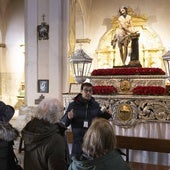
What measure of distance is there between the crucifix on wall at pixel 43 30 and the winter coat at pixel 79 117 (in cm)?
424

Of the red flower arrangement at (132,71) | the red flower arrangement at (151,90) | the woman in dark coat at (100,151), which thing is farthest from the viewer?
the red flower arrangement at (132,71)

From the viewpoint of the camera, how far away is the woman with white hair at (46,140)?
7.27ft

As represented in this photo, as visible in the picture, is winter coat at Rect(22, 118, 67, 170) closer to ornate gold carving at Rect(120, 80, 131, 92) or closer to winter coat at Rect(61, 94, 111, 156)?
winter coat at Rect(61, 94, 111, 156)

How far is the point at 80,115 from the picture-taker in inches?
144

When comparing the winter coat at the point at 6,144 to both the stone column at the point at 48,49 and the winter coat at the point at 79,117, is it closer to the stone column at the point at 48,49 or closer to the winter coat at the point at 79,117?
the winter coat at the point at 79,117

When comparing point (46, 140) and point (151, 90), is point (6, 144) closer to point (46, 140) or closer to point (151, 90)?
point (46, 140)

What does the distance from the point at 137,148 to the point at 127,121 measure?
523 millimetres

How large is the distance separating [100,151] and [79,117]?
1937mm

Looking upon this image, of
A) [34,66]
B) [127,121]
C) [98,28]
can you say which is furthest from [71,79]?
[98,28]

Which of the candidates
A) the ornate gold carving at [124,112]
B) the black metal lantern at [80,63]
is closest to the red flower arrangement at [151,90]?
the ornate gold carving at [124,112]

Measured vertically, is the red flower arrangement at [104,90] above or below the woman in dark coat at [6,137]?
above

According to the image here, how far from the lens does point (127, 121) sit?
5.29m

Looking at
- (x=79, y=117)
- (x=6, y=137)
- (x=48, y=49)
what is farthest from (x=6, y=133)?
(x=48, y=49)

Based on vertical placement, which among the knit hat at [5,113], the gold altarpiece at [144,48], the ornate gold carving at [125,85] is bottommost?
the knit hat at [5,113]
